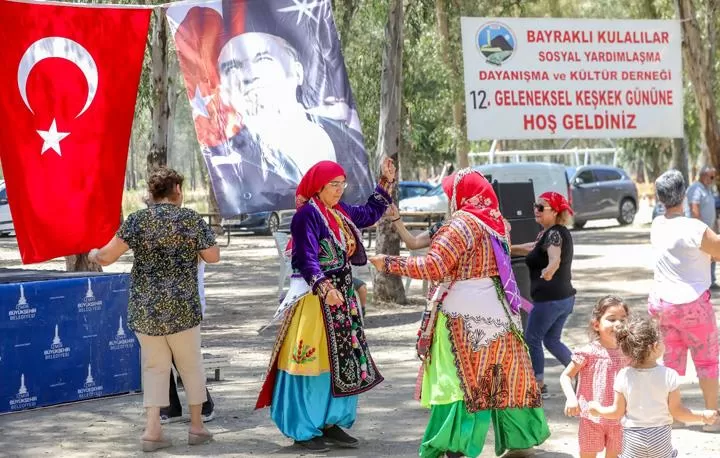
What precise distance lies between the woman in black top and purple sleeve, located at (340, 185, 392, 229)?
1.36 m

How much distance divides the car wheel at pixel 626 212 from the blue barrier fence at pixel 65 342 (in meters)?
27.4

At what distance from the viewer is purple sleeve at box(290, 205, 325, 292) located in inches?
283

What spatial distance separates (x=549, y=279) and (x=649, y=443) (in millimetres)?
3318

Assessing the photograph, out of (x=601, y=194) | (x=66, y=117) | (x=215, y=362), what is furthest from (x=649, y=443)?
(x=601, y=194)

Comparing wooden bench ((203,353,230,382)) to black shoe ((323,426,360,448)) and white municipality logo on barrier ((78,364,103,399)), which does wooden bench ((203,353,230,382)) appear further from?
black shoe ((323,426,360,448))

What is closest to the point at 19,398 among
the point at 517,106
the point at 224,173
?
the point at 224,173

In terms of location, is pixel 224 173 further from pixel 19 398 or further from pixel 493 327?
pixel 493 327

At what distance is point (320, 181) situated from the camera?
7359mm

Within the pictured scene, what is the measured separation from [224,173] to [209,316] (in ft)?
21.8

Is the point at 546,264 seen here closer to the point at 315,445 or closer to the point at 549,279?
the point at 549,279

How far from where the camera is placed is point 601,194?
114 feet

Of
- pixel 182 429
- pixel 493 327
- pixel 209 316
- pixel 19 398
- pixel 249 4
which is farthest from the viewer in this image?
pixel 209 316

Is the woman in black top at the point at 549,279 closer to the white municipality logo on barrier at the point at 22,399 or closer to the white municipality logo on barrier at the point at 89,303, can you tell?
the white municipality logo on barrier at the point at 89,303

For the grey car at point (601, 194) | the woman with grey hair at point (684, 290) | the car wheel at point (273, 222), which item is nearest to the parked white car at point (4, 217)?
the car wheel at point (273, 222)
